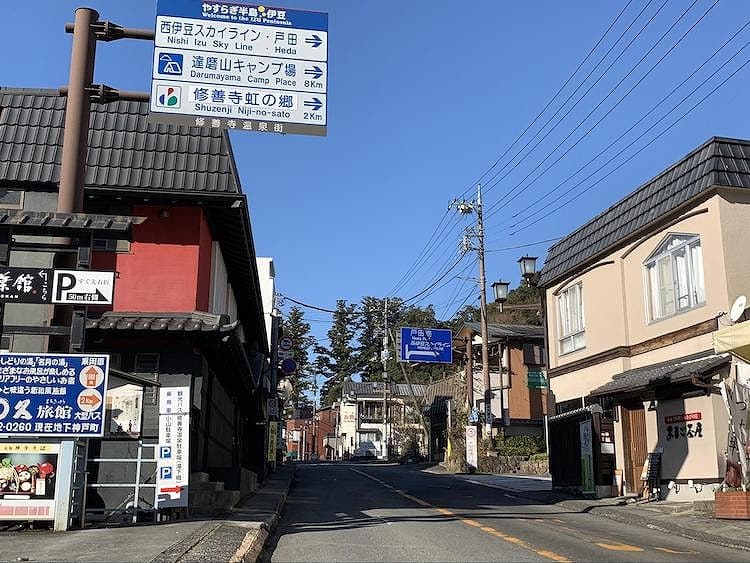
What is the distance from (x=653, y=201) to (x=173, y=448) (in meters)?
13.0

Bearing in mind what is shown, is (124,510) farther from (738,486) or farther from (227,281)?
(738,486)

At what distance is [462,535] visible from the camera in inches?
453

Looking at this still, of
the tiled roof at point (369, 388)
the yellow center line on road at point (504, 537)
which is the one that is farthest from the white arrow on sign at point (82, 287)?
the tiled roof at point (369, 388)

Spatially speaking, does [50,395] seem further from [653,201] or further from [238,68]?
[653,201]

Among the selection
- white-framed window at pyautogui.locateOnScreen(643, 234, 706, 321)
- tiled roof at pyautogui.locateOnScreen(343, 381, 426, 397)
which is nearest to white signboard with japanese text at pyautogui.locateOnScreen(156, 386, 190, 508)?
white-framed window at pyautogui.locateOnScreen(643, 234, 706, 321)

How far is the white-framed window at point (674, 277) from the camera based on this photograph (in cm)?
1722

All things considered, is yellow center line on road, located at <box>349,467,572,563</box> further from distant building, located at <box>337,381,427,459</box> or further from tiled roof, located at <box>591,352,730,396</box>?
distant building, located at <box>337,381,427,459</box>

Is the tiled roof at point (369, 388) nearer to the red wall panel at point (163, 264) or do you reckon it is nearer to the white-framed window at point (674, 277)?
the white-framed window at point (674, 277)

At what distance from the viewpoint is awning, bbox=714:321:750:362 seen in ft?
42.8

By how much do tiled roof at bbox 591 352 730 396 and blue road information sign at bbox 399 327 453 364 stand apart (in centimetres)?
2380

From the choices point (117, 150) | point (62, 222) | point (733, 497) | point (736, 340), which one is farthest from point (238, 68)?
point (733, 497)

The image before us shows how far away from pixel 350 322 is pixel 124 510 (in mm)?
90248

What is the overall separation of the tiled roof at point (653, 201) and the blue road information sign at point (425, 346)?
19.2 meters

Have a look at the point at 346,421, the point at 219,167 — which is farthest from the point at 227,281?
the point at 346,421
